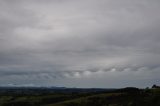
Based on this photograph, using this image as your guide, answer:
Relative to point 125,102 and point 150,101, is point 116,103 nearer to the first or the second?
point 125,102

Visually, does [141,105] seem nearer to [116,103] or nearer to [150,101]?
[150,101]

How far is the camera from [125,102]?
196 meters

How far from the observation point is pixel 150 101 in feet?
611

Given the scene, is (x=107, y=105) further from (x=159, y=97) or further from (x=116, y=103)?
(x=159, y=97)

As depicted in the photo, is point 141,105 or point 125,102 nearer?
point 141,105

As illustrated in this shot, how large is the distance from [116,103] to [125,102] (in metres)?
5.60

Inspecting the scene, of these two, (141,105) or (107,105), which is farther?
(107,105)

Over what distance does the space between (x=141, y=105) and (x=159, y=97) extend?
14903 mm

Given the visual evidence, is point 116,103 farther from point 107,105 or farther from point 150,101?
point 150,101

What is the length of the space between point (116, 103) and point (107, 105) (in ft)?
20.6

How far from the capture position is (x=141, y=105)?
180250mm

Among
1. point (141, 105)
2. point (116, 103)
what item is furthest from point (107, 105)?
point (141, 105)

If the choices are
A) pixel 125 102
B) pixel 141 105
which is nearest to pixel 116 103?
pixel 125 102

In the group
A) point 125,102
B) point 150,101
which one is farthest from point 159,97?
point 125,102
